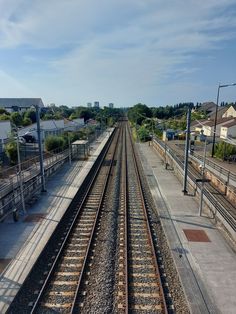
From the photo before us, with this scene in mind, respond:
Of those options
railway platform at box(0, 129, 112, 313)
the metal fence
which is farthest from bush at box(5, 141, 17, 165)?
Result: railway platform at box(0, 129, 112, 313)

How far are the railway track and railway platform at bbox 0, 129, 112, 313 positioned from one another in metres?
3.49

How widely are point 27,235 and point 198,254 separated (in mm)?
7851

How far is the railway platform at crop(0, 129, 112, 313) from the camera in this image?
380 inches

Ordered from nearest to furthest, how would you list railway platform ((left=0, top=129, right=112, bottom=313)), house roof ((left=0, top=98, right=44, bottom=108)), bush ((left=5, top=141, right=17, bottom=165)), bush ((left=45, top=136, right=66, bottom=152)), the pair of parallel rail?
the pair of parallel rail
railway platform ((left=0, top=129, right=112, bottom=313))
bush ((left=5, top=141, right=17, bottom=165))
bush ((left=45, top=136, right=66, bottom=152))
house roof ((left=0, top=98, right=44, bottom=108))

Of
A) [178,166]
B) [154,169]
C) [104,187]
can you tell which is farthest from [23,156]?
[178,166]

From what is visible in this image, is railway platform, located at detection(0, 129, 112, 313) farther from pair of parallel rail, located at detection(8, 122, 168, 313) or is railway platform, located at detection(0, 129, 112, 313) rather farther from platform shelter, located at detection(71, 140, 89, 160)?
platform shelter, located at detection(71, 140, 89, 160)

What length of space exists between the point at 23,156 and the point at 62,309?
22566 millimetres

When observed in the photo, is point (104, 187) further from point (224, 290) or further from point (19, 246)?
point (224, 290)

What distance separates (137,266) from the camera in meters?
10.8

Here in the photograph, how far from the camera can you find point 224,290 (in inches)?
366

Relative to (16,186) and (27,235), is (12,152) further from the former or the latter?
(27,235)

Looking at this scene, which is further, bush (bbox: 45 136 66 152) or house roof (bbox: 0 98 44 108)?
house roof (bbox: 0 98 44 108)

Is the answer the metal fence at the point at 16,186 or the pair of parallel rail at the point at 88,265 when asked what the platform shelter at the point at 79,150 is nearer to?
the metal fence at the point at 16,186

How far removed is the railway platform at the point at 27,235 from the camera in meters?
9.64
